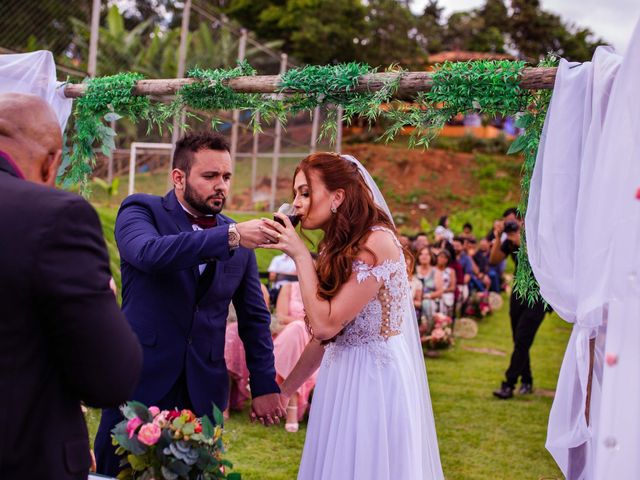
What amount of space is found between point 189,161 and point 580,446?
225 cm

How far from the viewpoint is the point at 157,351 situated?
3.30 metres

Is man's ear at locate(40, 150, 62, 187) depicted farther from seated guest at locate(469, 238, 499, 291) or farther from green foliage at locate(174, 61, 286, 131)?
seated guest at locate(469, 238, 499, 291)

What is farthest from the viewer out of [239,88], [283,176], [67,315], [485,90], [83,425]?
[283,176]

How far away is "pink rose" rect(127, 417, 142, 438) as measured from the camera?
2.50m

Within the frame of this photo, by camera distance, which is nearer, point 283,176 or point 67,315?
point 67,315

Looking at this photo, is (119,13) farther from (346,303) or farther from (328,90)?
(346,303)

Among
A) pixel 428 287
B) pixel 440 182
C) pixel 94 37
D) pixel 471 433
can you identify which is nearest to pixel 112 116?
pixel 94 37

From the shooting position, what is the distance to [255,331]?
3691mm

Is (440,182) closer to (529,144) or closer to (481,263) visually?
(481,263)

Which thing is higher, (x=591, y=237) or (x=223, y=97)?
(x=223, y=97)

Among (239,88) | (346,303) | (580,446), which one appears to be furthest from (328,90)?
(580,446)

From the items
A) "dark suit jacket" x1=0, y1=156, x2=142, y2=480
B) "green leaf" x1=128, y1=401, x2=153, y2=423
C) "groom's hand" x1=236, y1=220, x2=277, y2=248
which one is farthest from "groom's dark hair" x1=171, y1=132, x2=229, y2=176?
"dark suit jacket" x1=0, y1=156, x2=142, y2=480

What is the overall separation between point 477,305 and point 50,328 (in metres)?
13.4

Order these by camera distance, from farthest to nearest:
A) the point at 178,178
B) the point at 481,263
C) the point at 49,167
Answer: the point at 481,263 → the point at 178,178 → the point at 49,167
